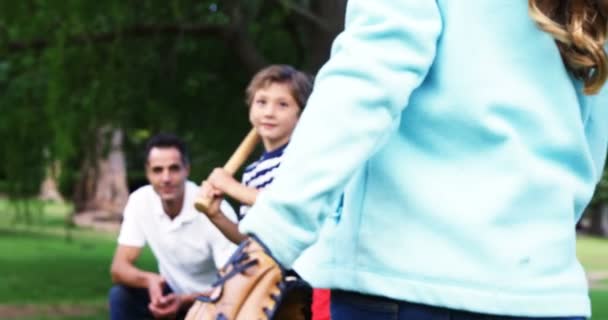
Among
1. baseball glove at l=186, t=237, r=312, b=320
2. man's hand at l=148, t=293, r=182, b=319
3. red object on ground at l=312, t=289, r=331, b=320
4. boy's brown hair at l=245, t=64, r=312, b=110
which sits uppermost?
baseball glove at l=186, t=237, r=312, b=320

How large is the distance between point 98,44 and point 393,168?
9533 mm

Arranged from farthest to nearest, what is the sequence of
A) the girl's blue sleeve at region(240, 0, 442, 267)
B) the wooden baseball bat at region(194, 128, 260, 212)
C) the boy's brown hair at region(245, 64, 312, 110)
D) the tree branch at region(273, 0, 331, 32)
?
1. the tree branch at region(273, 0, 331, 32)
2. the boy's brown hair at region(245, 64, 312, 110)
3. the wooden baseball bat at region(194, 128, 260, 212)
4. the girl's blue sleeve at region(240, 0, 442, 267)

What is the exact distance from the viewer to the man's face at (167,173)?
676 centimetres

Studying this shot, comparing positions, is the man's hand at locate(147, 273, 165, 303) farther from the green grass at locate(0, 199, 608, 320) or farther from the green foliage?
the green grass at locate(0, 199, 608, 320)

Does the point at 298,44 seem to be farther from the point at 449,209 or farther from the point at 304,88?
the point at 449,209

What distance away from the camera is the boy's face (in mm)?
5180

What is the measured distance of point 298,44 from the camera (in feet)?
40.3

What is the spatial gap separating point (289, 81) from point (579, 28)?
3.42m

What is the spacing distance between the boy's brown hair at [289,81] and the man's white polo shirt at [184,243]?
1007 mm

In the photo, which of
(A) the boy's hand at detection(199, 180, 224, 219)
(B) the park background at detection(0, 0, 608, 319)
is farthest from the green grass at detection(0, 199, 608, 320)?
(A) the boy's hand at detection(199, 180, 224, 219)

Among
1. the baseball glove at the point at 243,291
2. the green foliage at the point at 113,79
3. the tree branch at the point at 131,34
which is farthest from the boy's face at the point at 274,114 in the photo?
the tree branch at the point at 131,34

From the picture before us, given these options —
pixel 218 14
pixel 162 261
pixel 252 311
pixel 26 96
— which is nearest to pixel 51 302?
pixel 26 96

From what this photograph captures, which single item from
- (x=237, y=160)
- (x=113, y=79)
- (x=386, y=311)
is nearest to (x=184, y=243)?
(x=237, y=160)

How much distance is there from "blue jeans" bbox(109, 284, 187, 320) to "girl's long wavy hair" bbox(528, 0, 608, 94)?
479 cm
